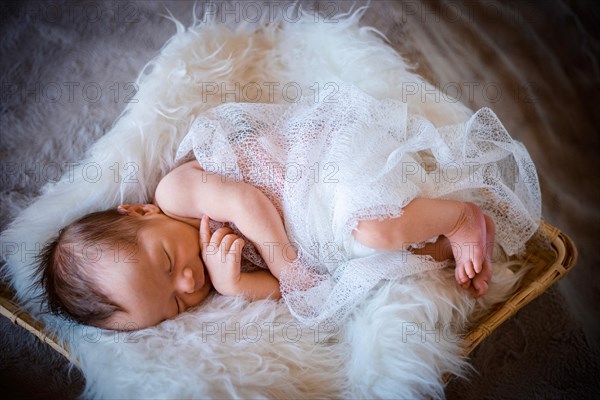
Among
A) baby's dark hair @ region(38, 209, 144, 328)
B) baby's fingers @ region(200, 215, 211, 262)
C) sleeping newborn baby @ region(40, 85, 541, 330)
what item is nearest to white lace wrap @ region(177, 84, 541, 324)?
sleeping newborn baby @ region(40, 85, 541, 330)

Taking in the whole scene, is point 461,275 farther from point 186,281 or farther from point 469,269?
point 186,281

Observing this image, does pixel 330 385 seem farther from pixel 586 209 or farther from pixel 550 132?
pixel 550 132

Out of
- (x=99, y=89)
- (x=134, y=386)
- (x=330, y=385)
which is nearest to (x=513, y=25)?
(x=330, y=385)

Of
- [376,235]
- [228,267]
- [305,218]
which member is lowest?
[228,267]

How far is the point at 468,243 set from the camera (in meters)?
1.08

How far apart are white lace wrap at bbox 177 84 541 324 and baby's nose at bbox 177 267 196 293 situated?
7.5 inches

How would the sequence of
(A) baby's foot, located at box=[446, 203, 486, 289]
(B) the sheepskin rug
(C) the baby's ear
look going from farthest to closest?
(C) the baby's ear
(A) baby's foot, located at box=[446, 203, 486, 289]
(B) the sheepskin rug

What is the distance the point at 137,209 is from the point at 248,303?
15.3 inches

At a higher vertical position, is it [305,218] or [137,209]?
[305,218]

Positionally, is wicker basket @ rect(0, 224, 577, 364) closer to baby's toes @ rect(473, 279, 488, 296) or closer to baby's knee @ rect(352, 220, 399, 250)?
baby's toes @ rect(473, 279, 488, 296)

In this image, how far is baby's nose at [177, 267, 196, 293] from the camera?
3.62 feet

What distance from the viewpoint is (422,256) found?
3.66 ft

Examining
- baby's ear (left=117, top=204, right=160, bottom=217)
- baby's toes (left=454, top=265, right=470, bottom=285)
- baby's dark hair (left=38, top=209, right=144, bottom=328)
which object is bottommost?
baby's dark hair (left=38, top=209, right=144, bottom=328)

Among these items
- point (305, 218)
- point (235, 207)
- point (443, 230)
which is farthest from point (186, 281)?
point (443, 230)
